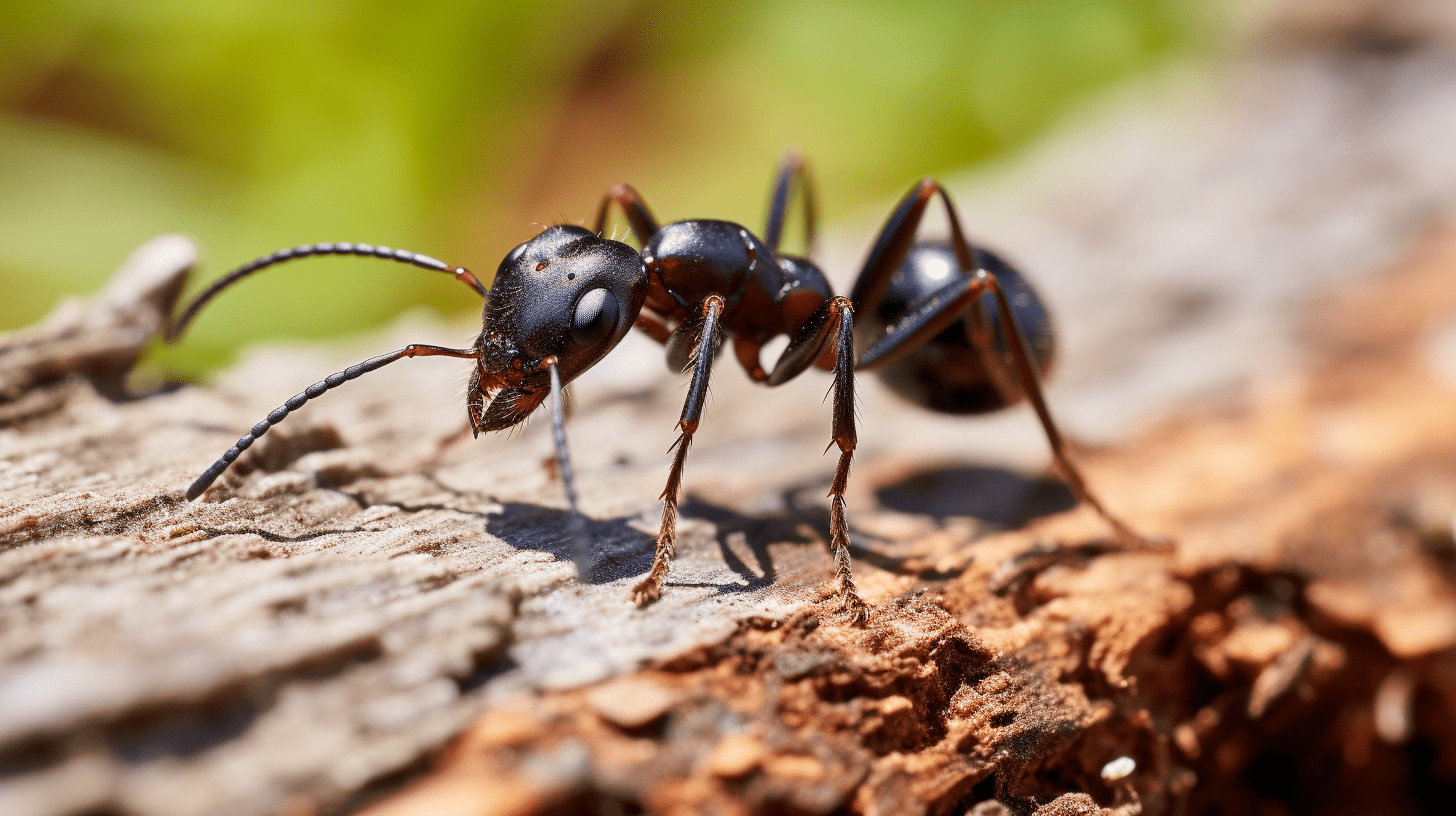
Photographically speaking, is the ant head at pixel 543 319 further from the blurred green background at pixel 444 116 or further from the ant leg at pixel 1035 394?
the blurred green background at pixel 444 116

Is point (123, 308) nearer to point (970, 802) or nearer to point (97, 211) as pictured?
point (97, 211)

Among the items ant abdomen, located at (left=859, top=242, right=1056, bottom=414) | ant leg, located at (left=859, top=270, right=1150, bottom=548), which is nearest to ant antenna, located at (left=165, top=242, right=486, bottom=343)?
ant leg, located at (left=859, top=270, right=1150, bottom=548)

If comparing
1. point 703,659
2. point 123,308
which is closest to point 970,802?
point 703,659

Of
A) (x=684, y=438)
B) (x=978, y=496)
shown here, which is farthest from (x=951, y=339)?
(x=684, y=438)

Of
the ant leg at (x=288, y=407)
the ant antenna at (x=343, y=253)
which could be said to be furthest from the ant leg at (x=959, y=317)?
the ant leg at (x=288, y=407)

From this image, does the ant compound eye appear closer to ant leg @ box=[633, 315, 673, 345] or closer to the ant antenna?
the ant antenna

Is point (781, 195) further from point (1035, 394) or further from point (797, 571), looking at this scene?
point (797, 571)
